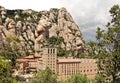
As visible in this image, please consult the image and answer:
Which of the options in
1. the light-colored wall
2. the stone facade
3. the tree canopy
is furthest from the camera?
the light-colored wall

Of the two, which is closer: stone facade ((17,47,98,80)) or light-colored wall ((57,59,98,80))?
stone facade ((17,47,98,80))

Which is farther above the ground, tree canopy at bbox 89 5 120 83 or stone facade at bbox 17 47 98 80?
tree canopy at bbox 89 5 120 83

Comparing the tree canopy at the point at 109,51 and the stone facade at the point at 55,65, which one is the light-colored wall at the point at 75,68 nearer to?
the stone facade at the point at 55,65

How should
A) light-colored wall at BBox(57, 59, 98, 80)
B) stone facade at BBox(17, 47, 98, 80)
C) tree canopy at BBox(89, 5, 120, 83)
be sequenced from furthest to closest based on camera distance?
light-colored wall at BBox(57, 59, 98, 80) → stone facade at BBox(17, 47, 98, 80) → tree canopy at BBox(89, 5, 120, 83)

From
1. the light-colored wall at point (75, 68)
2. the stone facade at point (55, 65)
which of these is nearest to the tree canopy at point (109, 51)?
the stone facade at point (55, 65)

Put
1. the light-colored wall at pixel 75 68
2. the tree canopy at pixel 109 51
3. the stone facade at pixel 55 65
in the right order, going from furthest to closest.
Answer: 1. the light-colored wall at pixel 75 68
2. the stone facade at pixel 55 65
3. the tree canopy at pixel 109 51

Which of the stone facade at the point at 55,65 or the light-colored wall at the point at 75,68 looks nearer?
the stone facade at the point at 55,65

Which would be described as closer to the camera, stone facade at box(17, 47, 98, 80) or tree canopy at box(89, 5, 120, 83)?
tree canopy at box(89, 5, 120, 83)

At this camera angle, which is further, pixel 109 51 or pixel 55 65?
pixel 55 65

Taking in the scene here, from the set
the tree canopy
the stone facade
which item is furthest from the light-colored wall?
the tree canopy

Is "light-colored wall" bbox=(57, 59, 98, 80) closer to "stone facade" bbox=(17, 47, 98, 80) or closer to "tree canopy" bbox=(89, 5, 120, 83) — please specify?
"stone facade" bbox=(17, 47, 98, 80)

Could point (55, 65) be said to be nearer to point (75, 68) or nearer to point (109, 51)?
point (75, 68)

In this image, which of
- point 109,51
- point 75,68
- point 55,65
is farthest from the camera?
point 75,68

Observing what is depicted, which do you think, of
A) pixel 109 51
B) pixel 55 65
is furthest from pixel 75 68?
pixel 109 51
